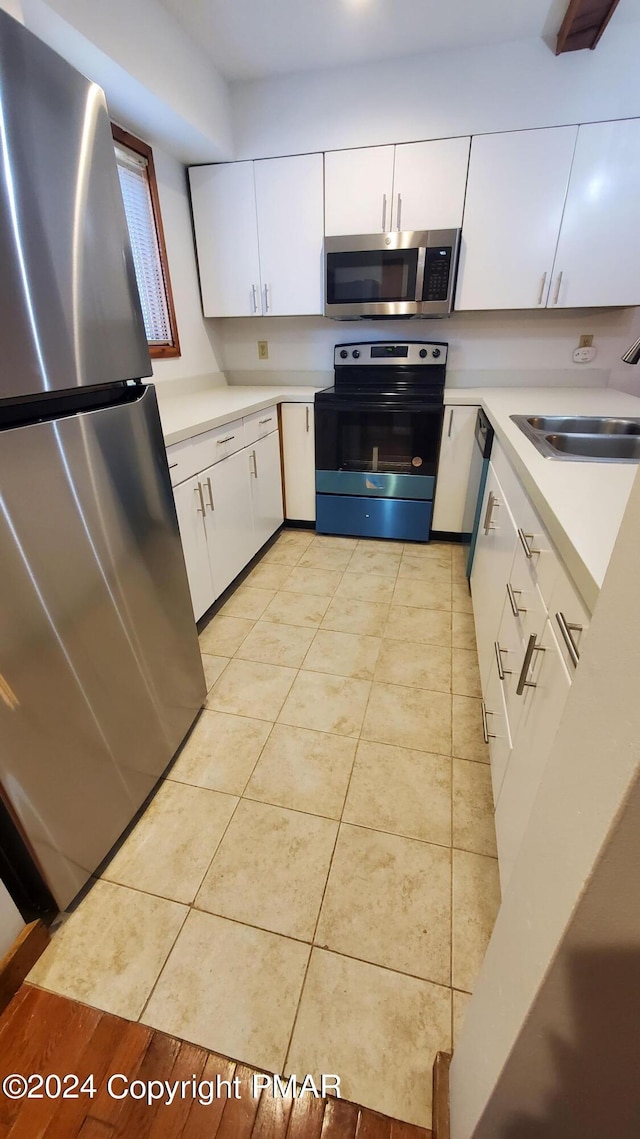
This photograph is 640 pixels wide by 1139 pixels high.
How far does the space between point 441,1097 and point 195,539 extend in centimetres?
168

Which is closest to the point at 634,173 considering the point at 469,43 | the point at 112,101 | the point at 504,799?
the point at 469,43

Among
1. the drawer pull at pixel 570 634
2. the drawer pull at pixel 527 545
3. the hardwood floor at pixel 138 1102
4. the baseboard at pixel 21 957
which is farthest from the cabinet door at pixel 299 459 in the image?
the hardwood floor at pixel 138 1102

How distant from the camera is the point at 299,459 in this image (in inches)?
113

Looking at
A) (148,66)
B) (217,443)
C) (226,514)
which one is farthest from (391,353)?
(148,66)

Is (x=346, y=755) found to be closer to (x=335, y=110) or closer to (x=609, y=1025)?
(x=609, y=1025)

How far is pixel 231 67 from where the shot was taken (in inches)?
91.4

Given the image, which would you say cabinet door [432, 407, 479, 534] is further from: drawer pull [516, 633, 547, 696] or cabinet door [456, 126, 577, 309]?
drawer pull [516, 633, 547, 696]

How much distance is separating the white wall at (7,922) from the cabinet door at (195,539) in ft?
3.33

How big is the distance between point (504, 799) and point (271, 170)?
3.15 m

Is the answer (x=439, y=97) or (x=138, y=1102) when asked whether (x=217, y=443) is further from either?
(x=439, y=97)

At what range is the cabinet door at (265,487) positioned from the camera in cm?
251

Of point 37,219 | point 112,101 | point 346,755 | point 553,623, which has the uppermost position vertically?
point 112,101

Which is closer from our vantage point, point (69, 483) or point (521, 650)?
point (69, 483)

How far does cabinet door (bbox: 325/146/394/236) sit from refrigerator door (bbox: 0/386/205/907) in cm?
204
